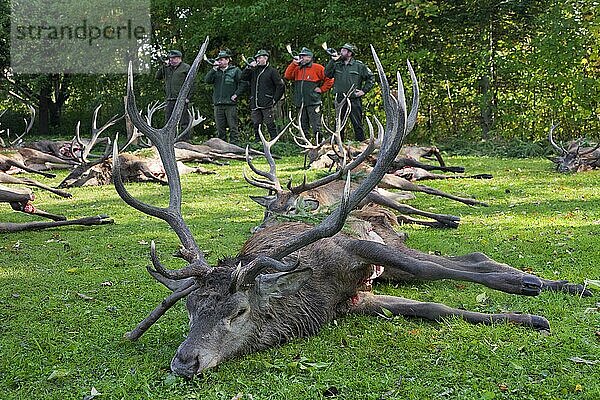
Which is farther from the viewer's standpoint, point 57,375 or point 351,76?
point 351,76

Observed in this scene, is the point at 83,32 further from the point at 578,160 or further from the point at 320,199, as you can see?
the point at 320,199

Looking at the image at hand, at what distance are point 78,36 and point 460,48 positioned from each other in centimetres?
1406

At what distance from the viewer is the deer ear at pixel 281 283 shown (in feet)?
10.9

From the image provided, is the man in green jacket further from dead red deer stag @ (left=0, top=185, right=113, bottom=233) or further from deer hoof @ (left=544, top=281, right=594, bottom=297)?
deer hoof @ (left=544, top=281, right=594, bottom=297)

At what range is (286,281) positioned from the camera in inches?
132

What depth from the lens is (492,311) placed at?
3.91 meters

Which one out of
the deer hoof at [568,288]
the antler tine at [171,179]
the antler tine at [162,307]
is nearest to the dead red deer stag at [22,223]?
the antler tine at [171,179]

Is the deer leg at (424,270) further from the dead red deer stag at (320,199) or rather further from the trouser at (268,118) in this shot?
the trouser at (268,118)

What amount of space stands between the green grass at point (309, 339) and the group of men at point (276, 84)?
7.88 meters

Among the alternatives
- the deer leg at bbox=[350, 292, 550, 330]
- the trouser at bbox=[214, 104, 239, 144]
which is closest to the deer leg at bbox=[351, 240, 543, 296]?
the deer leg at bbox=[350, 292, 550, 330]

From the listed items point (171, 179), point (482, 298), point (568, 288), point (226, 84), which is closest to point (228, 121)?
point (226, 84)

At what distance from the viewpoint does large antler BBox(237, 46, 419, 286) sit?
3244 mm

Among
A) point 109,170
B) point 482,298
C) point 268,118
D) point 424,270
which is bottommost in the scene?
point 482,298

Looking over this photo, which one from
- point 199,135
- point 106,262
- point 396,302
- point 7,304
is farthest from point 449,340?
point 199,135
